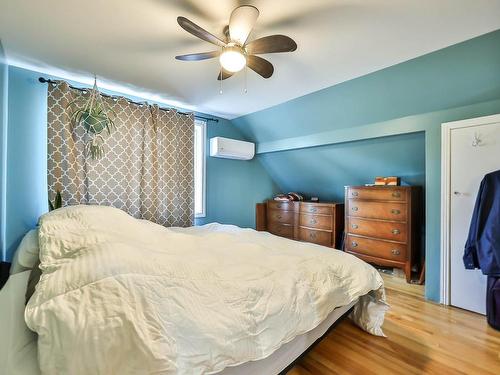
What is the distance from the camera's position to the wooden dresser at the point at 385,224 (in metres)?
2.77

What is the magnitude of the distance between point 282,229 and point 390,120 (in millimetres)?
2376

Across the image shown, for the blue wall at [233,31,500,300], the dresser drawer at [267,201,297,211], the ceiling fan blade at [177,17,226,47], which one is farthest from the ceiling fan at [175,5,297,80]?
the dresser drawer at [267,201,297,211]

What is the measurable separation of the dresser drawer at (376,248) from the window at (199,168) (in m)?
2.19

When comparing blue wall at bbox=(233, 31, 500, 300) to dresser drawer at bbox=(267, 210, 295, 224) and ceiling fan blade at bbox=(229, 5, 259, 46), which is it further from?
ceiling fan blade at bbox=(229, 5, 259, 46)

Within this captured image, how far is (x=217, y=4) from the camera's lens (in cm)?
148

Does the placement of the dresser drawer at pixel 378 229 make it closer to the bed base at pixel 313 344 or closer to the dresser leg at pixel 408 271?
the dresser leg at pixel 408 271

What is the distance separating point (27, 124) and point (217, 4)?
88.4 inches

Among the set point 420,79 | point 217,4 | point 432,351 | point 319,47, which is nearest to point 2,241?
point 217,4

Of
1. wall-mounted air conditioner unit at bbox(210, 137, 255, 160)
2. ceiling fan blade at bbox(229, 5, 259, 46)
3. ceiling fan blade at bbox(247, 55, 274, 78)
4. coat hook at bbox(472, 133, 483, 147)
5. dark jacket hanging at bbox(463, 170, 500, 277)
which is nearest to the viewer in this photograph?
ceiling fan blade at bbox(229, 5, 259, 46)

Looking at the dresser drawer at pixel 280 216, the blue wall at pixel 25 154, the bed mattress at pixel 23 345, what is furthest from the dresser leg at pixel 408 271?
the blue wall at pixel 25 154

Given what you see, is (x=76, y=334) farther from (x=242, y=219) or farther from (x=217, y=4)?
(x=242, y=219)

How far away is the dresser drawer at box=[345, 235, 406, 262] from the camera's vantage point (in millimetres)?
2824

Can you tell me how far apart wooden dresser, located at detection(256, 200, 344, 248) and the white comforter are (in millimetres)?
1855

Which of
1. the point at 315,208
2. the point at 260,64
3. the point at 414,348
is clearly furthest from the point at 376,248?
the point at 260,64
